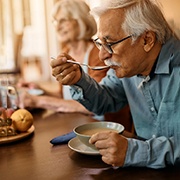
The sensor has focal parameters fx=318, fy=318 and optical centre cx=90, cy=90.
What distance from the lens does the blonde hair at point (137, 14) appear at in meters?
1.06

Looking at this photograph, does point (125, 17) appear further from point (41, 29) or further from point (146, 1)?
point (41, 29)

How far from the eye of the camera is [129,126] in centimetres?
177

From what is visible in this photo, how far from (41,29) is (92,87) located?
4006 millimetres

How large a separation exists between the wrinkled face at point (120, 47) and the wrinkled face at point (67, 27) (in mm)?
1052

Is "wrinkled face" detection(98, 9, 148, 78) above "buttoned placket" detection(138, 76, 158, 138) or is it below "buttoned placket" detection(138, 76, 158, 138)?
above

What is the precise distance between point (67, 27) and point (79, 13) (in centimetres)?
12

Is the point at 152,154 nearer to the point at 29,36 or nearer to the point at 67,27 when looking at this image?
the point at 67,27

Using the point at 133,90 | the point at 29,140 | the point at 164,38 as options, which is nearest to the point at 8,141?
the point at 29,140

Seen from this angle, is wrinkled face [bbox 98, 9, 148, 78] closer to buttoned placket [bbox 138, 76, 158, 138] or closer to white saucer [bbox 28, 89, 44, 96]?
buttoned placket [bbox 138, 76, 158, 138]

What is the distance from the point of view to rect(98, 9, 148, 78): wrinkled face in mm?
1065

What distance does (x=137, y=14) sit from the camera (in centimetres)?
106

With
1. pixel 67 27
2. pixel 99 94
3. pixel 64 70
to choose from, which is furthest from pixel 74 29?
pixel 64 70

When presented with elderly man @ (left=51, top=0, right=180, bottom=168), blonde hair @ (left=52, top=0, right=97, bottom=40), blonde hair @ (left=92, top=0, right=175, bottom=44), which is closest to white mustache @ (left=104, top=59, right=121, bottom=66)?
elderly man @ (left=51, top=0, right=180, bottom=168)

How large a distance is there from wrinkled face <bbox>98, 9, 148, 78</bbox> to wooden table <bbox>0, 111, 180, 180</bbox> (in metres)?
0.33
